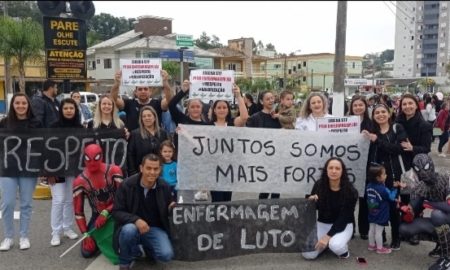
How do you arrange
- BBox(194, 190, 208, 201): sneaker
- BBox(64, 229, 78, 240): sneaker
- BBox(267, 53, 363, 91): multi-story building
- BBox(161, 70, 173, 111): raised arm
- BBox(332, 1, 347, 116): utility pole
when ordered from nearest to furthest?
BBox(64, 229, 78, 240): sneaker → BBox(161, 70, 173, 111): raised arm → BBox(194, 190, 208, 201): sneaker → BBox(332, 1, 347, 116): utility pole → BBox(267, 53, 363, 91): multi-story building

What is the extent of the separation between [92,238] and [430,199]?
3.59 metres

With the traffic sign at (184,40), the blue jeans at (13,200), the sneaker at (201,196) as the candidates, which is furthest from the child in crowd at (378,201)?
the traffic sign at (184,40)

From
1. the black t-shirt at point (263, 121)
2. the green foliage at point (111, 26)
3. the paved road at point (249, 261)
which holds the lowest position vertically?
the paved road at point (249, 261)

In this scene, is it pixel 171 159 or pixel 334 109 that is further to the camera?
pixel 334 109

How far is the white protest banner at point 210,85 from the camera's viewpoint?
6137 mm

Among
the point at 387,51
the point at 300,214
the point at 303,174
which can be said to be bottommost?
the point at 300,214

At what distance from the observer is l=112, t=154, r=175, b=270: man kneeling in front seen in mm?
4523

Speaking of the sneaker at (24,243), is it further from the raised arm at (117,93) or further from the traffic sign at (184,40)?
the traffic sign at (184,40)

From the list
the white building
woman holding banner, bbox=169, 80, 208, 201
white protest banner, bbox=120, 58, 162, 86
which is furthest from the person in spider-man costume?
the white building

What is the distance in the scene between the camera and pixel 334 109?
966cm

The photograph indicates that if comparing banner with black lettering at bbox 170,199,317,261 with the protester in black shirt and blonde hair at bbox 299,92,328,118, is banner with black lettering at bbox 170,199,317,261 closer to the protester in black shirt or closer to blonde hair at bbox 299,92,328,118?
blonde hair at bbox 299,92,328,118

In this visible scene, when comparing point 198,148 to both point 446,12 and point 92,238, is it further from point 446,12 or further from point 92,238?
point 446,12

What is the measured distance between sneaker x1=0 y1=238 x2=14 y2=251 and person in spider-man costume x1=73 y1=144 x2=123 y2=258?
94 cm

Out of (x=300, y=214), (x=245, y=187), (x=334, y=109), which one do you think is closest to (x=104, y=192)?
(x=245, y=187)
